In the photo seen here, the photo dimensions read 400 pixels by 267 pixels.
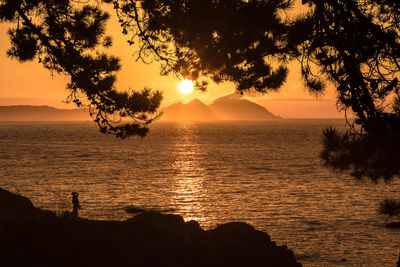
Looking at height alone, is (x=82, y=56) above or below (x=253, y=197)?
above

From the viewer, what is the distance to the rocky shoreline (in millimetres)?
10609

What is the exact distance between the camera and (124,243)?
38.8ft

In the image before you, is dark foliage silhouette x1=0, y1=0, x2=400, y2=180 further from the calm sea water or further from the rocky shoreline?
the calm sea water

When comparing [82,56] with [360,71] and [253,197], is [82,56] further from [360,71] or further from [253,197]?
[253,197]

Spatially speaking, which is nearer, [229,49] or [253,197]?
[229,49]

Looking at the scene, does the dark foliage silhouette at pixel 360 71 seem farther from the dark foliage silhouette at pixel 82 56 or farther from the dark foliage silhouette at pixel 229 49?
the dark foliage silhouette at pixel 82 56

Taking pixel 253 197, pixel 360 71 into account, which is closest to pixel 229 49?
pixel 360 71

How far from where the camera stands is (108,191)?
1591 inches

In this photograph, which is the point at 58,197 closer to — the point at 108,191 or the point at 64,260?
→ the point at 108,191

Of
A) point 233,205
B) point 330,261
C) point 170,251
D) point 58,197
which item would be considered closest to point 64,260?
point 170,251

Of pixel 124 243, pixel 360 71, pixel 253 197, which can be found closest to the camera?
pixel 360 71

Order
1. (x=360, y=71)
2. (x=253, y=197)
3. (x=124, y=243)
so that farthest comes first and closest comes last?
1. (x=253, y=197)
2. (x=124, y=243)
3. (x=360, y=71)

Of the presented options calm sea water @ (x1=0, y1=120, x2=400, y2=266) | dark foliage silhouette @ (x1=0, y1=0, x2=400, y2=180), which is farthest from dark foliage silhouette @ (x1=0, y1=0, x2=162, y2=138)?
calm sea water @ (x1=0, y1=120, x2=400, y2=266)

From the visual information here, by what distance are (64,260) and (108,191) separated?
3054cm
